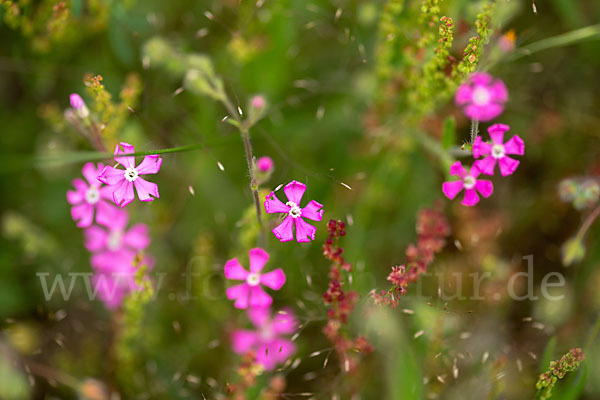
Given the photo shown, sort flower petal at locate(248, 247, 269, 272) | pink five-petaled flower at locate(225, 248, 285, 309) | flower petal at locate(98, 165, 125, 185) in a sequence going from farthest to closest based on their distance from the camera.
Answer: pink five-petaled flower at locate(225, 248, 285, 309) < flower petal at locate(248, 247, 269, 272) < flower petal at locate(98, 165, 125, 185)

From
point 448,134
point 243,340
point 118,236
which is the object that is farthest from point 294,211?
point 118,236

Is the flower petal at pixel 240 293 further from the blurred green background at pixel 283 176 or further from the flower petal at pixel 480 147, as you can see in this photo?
the flower petal at pixel 480 147

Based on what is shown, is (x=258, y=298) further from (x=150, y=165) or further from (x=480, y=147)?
(x=480, y=147)

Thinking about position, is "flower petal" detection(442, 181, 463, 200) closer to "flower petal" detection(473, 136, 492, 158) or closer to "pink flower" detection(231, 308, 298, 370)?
"flower petal" detection(473, 136, 492, 158)

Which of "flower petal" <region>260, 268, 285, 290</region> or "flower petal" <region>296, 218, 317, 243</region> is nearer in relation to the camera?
"flower petal" <region>296, 218, 317, 243</region>

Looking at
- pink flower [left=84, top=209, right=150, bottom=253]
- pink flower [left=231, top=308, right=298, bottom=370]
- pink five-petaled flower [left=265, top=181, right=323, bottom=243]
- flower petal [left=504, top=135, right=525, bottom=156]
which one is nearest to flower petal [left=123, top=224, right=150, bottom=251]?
pink flower [left=84, top=209, right=150, bottom=253]

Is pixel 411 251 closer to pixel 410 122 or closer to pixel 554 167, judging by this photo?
pixel 410 122

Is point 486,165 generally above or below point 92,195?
above
